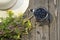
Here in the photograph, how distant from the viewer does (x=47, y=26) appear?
2150 millimetres

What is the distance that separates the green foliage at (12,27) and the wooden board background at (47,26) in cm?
6

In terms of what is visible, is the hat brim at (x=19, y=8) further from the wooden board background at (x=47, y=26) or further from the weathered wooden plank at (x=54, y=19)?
the weathered wooden plank at (x=54, y=19)

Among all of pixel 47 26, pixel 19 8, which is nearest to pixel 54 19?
pixel 47 26

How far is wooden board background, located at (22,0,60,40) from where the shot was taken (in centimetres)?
214

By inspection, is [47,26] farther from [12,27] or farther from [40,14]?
[12,27]

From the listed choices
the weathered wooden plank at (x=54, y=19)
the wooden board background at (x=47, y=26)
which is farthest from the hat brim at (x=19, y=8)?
the weathered wooden plank at (x=54, y=19)

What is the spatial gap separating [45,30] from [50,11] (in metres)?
0.12

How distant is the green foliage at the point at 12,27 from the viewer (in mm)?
2066

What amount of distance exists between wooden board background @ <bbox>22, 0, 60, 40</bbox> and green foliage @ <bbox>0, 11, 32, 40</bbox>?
0.18 feet

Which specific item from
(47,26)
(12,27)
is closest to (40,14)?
(47,26)

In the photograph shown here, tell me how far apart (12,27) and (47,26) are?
221 mm

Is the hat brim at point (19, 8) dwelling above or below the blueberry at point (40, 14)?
above

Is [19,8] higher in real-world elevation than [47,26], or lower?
higher

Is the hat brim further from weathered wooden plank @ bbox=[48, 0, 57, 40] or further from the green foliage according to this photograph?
weathered wooden plank @ bbox=[48, 0, 57, 40]
